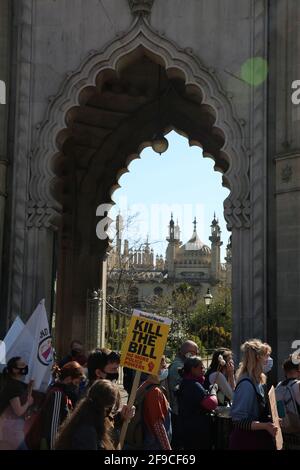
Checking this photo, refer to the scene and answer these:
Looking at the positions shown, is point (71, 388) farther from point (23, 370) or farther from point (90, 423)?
point (90, 423)

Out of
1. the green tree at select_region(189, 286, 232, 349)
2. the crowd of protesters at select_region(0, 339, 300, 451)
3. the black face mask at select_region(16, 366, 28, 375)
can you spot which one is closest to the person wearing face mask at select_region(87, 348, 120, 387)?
the crowd of protesters at select_region(0, 339, 300, 451)

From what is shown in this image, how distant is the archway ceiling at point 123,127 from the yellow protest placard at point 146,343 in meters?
11.0

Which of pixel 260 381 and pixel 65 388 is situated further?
pixel 65 388

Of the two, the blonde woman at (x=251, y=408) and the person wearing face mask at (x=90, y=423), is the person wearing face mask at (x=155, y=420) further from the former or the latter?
the person wearing face mask at (x=90, y=423)

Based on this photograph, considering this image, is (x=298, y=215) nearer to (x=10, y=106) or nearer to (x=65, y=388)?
(x=10, y=106)

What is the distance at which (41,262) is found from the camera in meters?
13.2

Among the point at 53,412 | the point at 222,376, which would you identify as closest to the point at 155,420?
the point at 53,412

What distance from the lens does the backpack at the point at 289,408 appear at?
7.63 meters

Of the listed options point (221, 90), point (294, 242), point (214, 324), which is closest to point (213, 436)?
point (294, 242)

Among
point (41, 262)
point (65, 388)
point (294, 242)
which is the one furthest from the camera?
point (41, 262)

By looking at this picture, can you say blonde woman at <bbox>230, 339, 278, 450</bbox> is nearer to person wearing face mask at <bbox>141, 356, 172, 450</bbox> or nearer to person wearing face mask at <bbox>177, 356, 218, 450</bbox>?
person wearing face mask at <bbox>141, 356, 172, 450</bbox>

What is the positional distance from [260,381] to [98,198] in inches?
544

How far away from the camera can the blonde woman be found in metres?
5.95

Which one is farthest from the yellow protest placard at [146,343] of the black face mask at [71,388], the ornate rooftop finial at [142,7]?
the ornate rooftop finial at [142,7]
